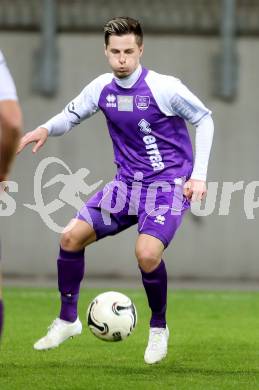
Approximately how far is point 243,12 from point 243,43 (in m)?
0.37

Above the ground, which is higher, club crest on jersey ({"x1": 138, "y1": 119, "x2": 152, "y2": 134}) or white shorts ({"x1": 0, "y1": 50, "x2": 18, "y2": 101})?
white shorts ({"x1": 0, "y1": 50, "x2": 18, "y2": 101})

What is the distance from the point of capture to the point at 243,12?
14.4 m

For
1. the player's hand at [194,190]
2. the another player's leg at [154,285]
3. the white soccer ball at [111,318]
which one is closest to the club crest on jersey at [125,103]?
the player's hand at [194,190]

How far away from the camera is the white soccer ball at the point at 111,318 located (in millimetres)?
6988

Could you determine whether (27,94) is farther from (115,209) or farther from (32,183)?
(115,209)

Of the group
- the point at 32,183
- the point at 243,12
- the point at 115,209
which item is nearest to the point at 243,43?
the point at 243,12

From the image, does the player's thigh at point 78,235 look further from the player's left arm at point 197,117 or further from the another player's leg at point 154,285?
the player's left arm at point 197,117

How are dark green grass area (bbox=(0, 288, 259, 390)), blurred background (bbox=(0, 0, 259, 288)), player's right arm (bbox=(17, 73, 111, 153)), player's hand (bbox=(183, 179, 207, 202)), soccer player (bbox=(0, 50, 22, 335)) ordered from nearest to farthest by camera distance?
soccer player (bbox=(0, 50, 22, 335)) → dark green grass area (bbox=(0, 288, 259, 390)) → player's hand (bbox=(183, 179, 207, 202)) → player's right arm (bbox=(17, 73, 111, 153)) → blurred background (bbox=(0, 0, 259, 288))

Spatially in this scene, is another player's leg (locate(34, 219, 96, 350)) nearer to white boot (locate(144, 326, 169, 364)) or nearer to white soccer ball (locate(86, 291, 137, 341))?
white soccer ball (locate(86, 291, 137, 341))

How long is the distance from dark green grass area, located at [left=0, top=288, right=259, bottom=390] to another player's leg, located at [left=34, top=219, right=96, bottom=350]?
7.3 inches

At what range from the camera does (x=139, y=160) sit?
7.29 metres

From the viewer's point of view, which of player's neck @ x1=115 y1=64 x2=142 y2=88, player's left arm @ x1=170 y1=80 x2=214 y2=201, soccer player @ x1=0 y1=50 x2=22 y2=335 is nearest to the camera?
soccer player @ x1=0 y1=50 x2=22 y2=335

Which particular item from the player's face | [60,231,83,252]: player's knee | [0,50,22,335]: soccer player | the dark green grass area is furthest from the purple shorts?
[0,50,22,335]: soccer player

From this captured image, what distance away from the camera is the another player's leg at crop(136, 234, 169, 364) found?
7.02 metres
